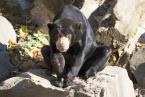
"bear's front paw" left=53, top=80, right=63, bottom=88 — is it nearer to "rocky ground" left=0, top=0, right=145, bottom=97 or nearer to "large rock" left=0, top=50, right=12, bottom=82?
"rocky ground" left=0, top=0, right=145, bottom=97

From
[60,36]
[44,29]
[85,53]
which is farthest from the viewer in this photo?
[44,29]

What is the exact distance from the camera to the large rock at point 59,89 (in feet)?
18.4

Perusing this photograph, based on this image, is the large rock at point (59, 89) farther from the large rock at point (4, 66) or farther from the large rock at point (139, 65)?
the large rock at point (139, 65)

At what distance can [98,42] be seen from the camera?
7.45 m

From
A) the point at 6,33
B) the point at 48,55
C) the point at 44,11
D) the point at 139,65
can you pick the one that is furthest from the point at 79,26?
the point at 44,11

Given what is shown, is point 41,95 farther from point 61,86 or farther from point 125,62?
point 125,62

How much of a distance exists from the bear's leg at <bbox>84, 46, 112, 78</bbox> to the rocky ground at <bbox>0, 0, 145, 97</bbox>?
0.32 feet

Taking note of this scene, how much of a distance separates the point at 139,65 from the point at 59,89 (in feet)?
7.26

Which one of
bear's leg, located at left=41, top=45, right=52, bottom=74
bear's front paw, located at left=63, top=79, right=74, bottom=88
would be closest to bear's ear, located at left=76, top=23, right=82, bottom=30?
bear's leg, located at left=41, top=45, right=52, bottom=74

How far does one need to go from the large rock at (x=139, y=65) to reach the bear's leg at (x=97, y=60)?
56.5 inches

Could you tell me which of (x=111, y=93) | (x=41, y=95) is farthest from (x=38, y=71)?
(x=111, y=93)

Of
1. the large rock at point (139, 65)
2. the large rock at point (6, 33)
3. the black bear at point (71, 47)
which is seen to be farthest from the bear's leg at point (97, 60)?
the large rock at point (6, 33)

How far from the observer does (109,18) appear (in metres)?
7.41

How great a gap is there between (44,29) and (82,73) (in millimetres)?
2595
